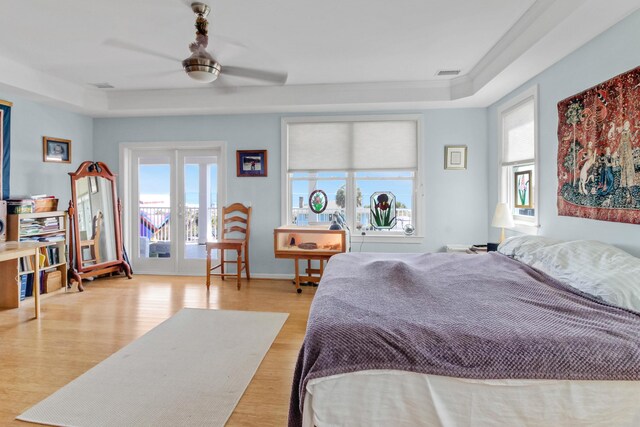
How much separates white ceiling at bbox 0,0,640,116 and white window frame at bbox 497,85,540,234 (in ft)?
0.59

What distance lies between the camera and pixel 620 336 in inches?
55.1

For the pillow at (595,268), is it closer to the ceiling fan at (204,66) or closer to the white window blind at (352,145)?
the ceiling fan at (204,66)

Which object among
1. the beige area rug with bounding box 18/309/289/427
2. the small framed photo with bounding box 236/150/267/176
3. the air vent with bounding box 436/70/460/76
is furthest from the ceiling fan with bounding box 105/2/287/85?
the small framed photo with bounding box 236/150/267/176

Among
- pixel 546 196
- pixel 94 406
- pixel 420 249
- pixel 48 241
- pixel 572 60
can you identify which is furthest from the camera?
pixel 420 249

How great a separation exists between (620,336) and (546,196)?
2.32 metres

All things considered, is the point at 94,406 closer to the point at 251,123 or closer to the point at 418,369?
the point at 418,369

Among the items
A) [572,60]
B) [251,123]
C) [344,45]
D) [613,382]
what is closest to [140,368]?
[613,382]

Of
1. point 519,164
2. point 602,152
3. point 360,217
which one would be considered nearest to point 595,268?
point 602,152

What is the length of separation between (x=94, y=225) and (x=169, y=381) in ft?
11.5

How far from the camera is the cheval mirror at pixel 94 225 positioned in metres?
4.68

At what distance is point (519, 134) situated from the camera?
4.01 metres

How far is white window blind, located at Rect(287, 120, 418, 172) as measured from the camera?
492 centimetres

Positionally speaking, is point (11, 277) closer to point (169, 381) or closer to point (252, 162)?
point (169, 381)

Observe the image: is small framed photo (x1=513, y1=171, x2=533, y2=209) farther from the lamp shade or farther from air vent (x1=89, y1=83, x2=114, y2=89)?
air vent (x1=89, y1=83, x2=114, y2=89)
